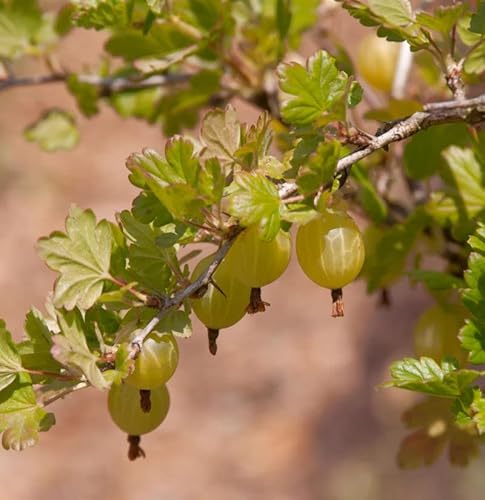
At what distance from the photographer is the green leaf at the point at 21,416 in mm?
672

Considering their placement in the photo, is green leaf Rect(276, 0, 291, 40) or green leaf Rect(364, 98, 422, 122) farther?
green leaf Rect(276, 0, 291, 40)

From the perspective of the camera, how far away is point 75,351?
63 cm

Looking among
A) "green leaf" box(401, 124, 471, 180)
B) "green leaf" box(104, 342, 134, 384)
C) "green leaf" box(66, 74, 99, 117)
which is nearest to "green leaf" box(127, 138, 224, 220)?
"green leaf" box(104, 342, 134, 384)

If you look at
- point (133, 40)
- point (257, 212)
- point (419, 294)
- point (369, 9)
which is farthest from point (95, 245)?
point (419, 294)

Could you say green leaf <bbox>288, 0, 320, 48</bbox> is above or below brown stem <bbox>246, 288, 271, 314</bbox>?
above

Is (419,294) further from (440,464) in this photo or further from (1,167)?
(1,167)

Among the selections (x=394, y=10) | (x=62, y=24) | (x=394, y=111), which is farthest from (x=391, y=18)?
(x=62, y=24)

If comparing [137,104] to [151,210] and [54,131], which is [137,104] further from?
[151,210]

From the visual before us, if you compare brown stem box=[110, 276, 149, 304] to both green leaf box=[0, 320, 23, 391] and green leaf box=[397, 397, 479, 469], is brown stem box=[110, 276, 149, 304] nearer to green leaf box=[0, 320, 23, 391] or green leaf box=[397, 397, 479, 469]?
green leaf box=[0, 320, 23, 391]

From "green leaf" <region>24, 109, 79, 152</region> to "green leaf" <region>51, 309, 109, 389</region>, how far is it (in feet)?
2.52

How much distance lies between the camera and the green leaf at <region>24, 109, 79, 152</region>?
1.39m

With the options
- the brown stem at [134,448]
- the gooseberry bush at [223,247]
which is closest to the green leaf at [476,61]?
the gooseberry bush at [223,247]

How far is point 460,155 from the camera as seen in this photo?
902 millimetres

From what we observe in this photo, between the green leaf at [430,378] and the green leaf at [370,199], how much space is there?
0.36 metres
